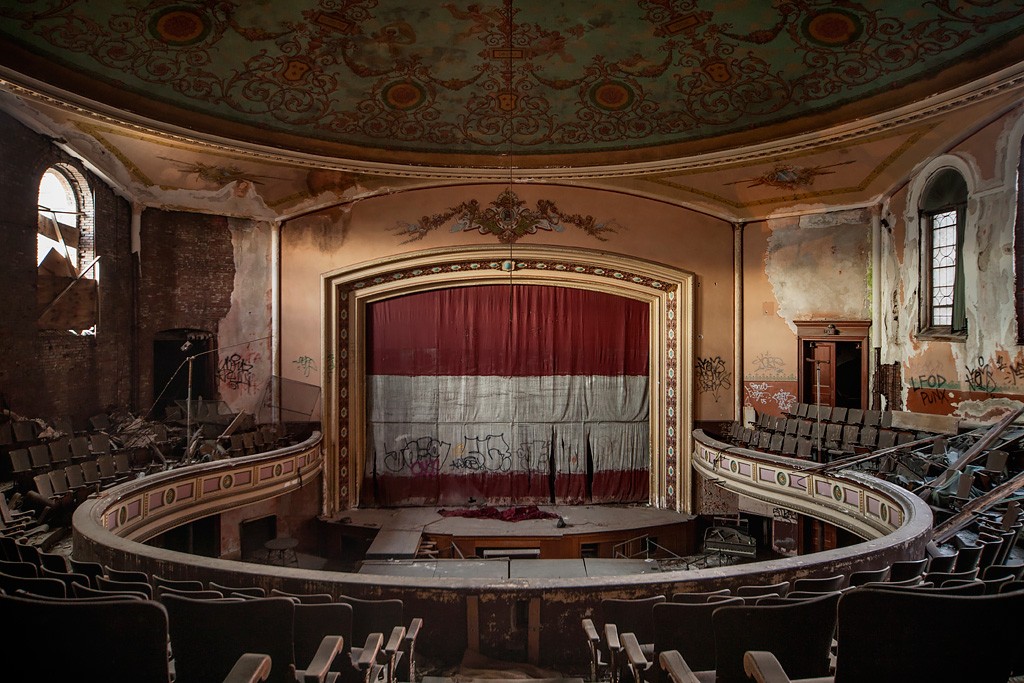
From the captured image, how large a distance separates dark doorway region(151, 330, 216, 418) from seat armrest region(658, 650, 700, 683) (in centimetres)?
1157

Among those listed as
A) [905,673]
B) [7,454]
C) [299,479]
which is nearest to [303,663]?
[905,673]

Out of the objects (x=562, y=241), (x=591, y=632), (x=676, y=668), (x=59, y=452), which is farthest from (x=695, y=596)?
(x=562, y=241)

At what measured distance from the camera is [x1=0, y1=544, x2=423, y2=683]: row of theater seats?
219cm

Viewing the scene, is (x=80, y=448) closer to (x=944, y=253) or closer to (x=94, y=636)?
(x=94, y=636)

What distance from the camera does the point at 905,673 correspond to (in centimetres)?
205

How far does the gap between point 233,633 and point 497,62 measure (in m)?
9.77

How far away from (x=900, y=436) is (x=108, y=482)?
11.1 m

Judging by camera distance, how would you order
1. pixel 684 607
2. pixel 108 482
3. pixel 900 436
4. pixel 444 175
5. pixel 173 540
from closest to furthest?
pixel 684 607
pixel 108 482
pixel 900 436
pixel 173 540
pixel 444 175

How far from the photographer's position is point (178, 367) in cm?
1278

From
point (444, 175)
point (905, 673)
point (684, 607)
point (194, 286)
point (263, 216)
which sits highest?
point (444, 175)

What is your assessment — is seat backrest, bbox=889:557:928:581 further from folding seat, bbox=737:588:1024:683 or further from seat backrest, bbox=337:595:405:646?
seat backrest, bbox=337:595:405:646

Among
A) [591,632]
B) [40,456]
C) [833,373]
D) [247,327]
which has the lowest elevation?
[591,632]

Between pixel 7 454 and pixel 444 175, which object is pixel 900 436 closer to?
pixel 444 175

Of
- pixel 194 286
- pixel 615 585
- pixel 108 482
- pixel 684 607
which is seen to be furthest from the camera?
pixel 194 286
